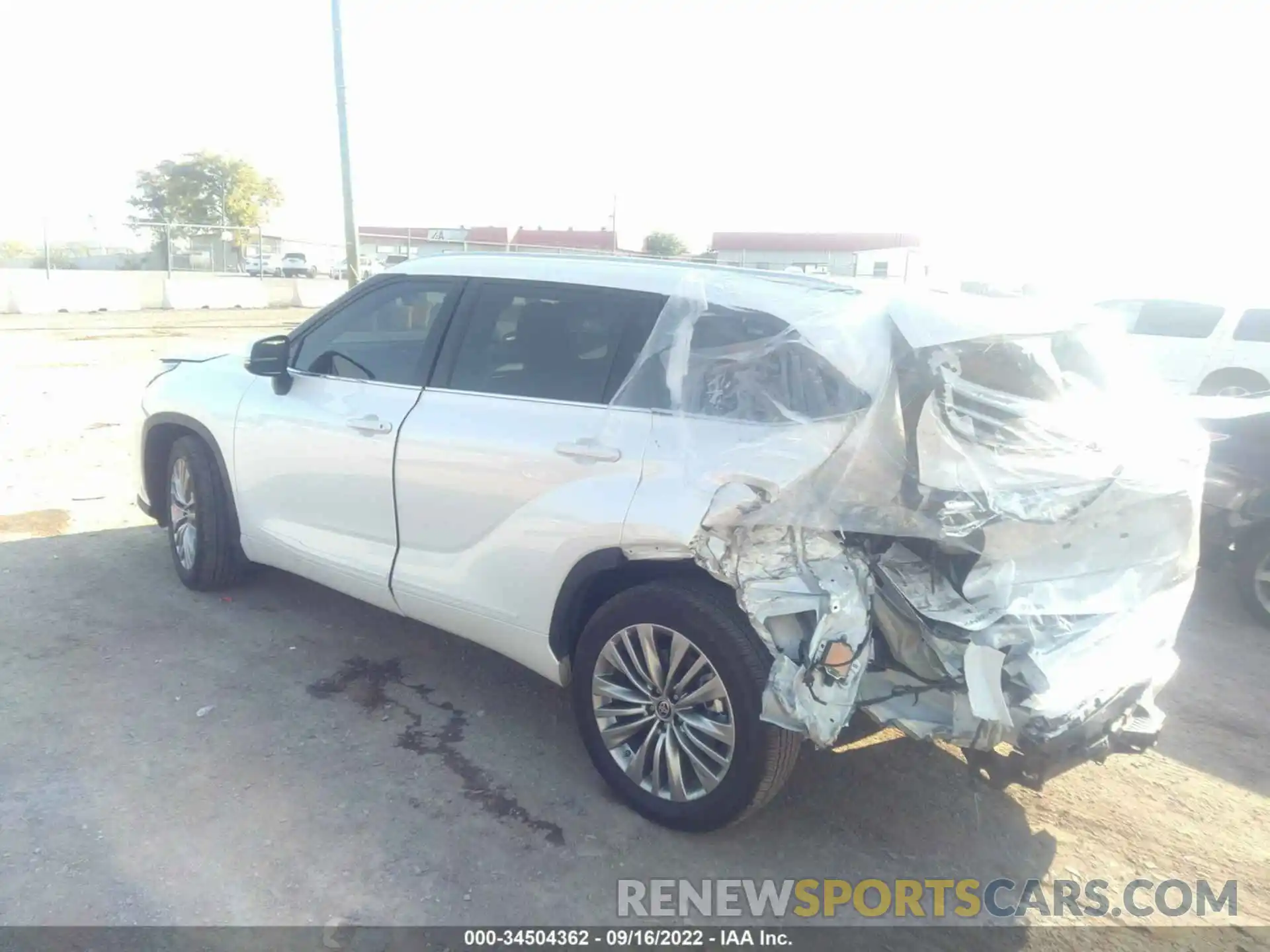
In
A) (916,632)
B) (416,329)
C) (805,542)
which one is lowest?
(916,632)

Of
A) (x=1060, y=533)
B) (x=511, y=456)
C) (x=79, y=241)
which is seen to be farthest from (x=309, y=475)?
(x=79, y=241)

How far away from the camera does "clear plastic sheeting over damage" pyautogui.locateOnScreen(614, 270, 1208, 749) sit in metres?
2.73

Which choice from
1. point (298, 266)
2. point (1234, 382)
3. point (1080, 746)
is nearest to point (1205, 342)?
point (1234, 382)

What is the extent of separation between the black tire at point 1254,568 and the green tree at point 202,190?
188 ft

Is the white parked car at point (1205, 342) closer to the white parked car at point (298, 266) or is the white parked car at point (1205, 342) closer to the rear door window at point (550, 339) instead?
the rear door window at point (550, 339)

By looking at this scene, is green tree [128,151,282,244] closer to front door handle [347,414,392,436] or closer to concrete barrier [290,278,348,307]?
concrete barrier [290,278,348,307]

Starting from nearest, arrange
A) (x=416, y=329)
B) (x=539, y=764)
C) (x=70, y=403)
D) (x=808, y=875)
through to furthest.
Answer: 1. (x=808, y=875)
2. (x=539, y=764)
3. (x=416, y=329)
4. (x=70, y=403)

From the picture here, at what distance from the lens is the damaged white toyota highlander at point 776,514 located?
277 centimetres

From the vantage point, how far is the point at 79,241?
1069 inches

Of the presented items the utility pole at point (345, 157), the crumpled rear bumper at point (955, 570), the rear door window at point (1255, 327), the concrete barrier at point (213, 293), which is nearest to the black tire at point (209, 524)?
the crumpled rear bumper at point (955, 570)

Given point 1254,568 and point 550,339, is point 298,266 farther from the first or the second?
point 1254,568

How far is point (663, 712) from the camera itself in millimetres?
3145

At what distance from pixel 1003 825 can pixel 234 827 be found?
2.64 metres

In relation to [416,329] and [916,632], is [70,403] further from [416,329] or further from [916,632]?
[916,632]
